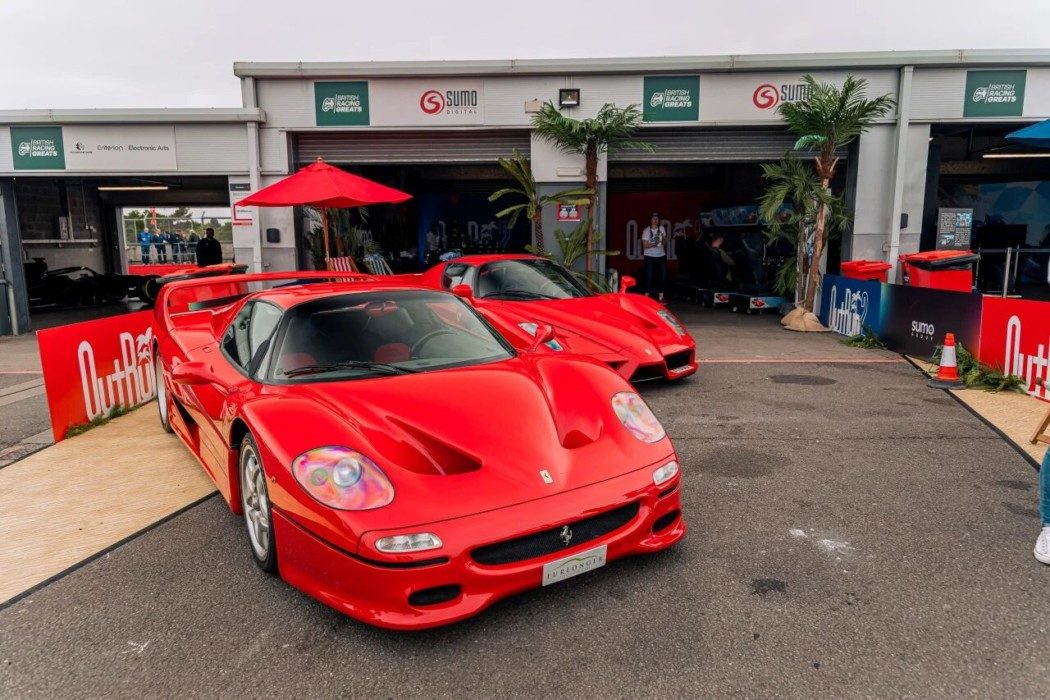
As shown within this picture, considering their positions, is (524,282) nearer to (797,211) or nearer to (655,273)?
(797,211)

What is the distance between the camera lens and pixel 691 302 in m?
15.6

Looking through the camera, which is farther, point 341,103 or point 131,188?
point 131,188

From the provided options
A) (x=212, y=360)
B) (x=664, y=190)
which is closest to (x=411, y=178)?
(x=664, y=190)

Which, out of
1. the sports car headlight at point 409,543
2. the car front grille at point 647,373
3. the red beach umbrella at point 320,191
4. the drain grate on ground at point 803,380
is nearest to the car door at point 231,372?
the sports car headlight at point 409,543

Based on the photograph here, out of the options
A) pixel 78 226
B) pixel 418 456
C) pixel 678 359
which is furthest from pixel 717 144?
pixel 78 226

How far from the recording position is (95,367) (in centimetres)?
546

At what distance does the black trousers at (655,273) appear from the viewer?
47.1 ft

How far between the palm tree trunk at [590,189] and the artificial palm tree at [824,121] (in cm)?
313

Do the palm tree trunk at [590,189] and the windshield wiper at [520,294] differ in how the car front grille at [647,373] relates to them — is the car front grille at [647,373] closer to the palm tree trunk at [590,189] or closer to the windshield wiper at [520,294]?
the windshield wiper at [520,294]

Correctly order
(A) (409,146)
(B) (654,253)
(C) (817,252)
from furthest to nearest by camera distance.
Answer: (B) (654,253)
(A) (409,146)
(C) (817,252)

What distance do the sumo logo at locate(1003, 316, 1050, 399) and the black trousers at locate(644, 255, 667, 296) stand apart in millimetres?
8470

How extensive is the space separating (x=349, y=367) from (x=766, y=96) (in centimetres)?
1069

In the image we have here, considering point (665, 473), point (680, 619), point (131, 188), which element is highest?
point (131, 188)

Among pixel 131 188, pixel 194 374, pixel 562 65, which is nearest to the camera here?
pixel 194 374
